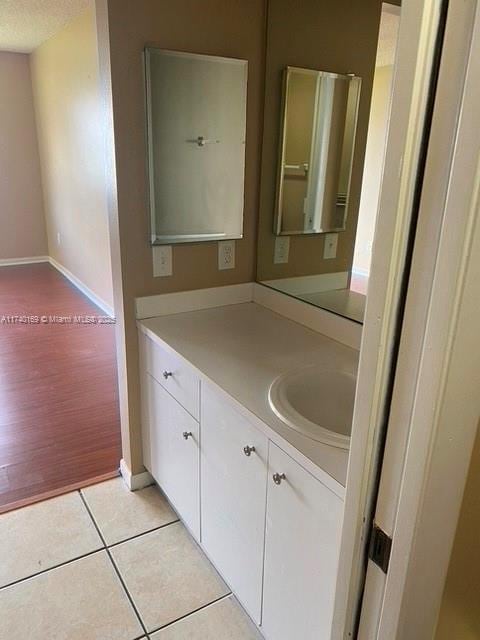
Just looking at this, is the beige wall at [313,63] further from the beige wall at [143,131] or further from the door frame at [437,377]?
the door frame at [437,377]

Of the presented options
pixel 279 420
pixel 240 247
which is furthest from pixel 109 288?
pixel 279 420

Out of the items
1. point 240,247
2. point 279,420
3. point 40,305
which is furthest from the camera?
point 40,305

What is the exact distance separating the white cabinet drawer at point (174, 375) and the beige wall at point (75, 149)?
2525 mm

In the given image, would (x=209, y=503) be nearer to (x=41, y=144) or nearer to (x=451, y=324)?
(x=451, y=324)

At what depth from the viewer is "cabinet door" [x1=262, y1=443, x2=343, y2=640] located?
3.62ft

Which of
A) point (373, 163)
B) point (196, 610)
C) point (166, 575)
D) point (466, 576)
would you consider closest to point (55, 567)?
point (166, 575)

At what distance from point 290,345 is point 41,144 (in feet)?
18.1

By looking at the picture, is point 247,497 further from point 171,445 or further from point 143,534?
point 143,534

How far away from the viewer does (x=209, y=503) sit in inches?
65.4

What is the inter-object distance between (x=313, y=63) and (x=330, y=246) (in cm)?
73

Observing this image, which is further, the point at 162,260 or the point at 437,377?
the point at 162,260

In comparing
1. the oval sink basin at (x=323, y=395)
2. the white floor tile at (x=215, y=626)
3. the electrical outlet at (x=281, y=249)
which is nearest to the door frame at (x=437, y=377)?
the oval sink basin at (x=323, y=395)

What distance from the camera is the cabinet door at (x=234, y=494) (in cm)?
136

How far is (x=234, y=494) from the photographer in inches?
58.7
